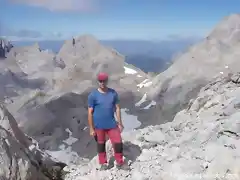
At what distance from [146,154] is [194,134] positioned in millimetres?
1654

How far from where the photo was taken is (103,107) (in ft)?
31.7

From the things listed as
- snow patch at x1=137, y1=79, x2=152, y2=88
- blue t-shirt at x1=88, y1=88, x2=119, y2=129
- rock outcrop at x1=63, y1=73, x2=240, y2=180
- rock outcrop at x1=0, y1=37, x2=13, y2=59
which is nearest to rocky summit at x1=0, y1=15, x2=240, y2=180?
rock outcrop at x1=63, y1=73, x2=240, y2=180

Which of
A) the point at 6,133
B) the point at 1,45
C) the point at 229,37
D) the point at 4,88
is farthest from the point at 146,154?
the point at 1,45

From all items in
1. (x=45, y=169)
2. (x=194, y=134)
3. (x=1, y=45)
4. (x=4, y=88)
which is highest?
(x=194, y=134)

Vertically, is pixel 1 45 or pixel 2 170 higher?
pixel 2 170

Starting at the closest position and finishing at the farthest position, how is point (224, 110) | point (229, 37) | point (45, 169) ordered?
point (45, 169) < point (224, 110) < point (229, 37)

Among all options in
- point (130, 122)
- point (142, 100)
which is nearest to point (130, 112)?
point (142, 100)

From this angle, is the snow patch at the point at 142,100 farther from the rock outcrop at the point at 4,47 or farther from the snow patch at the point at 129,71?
the rock outcrop at the point at 4,47

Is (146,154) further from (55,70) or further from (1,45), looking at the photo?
(1,45)

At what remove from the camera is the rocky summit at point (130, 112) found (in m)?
9.88

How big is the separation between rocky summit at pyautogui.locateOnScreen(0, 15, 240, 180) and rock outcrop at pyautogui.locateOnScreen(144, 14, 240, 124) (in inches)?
10.6

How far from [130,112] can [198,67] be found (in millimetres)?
21811

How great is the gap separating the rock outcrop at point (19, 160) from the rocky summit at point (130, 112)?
0.10ft

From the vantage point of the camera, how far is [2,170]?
8.84 m
